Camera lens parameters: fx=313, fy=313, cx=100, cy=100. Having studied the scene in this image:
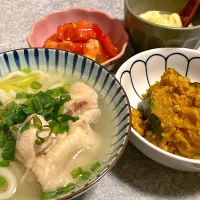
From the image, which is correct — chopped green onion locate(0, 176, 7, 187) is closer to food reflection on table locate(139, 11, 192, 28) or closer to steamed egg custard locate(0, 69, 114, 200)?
steamed egg custard locate(0, 69, 114, 200)

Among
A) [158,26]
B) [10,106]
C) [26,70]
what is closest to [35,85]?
[26,70]

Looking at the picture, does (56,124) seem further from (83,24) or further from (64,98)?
(83,24)

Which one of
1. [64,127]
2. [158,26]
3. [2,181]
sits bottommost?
[2,181]

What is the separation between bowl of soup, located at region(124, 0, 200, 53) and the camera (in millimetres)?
1521

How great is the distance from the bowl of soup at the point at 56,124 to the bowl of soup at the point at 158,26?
421 mm

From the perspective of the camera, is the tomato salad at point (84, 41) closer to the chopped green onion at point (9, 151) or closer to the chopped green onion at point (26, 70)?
the chopped green onion at point (26, 70)

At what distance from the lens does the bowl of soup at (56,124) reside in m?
1.04

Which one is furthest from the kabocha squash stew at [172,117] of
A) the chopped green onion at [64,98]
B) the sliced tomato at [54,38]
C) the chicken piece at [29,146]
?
the sliced tomato at [54,38]

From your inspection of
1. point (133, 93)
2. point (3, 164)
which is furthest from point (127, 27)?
point (3, 164)

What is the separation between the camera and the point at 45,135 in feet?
3.48

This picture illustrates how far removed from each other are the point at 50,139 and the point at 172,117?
0.50 m

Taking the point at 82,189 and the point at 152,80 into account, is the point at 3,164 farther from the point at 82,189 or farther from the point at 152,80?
the point at 152,80

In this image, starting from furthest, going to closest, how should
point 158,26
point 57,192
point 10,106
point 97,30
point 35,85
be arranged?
point 97,30 → point 158,26 → point 35,85 → point 10,106 → point 57,192

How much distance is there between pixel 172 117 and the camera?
125 centimetres
